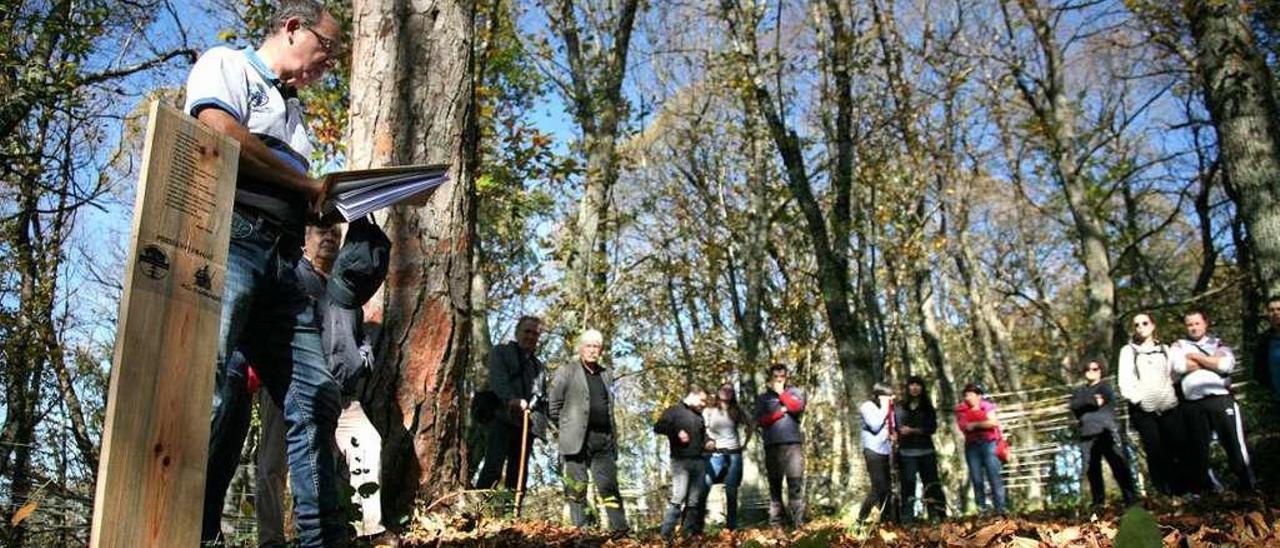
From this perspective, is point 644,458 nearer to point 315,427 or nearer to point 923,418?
point 923,418

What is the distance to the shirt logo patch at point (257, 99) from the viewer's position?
9.52ft

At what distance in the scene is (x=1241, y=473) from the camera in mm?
7531

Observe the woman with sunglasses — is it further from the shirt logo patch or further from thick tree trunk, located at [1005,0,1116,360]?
thick tree trunk, located at [1005,0,1116,360]

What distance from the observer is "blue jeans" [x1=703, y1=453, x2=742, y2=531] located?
11766 mm

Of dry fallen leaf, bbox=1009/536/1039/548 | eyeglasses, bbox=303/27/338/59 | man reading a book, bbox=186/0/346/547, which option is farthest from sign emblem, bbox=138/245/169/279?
dry fallen leaf, bbox=1009/536/1039/548

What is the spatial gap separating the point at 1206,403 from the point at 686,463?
184 inches

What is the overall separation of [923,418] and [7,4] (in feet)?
32.0

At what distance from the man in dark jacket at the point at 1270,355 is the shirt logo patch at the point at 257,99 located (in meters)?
7.68

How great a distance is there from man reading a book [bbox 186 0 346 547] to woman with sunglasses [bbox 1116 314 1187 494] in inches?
292

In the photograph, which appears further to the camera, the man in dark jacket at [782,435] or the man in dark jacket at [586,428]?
the man in dark jacket at [782,435]

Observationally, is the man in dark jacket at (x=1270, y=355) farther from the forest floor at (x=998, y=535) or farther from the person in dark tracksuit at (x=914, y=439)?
the person in dark tracksuit at (x=914, y=439)

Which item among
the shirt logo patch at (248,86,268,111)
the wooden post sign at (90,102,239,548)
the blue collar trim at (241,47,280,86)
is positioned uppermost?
the blue collar trim at (241,47,280,86)

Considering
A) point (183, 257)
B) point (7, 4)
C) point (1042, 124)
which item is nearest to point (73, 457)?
point (7, 4)

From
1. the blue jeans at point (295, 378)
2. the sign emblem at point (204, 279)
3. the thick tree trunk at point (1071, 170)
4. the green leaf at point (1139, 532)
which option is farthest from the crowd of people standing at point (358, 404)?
the thick tree trunk at point (1071, 170)
